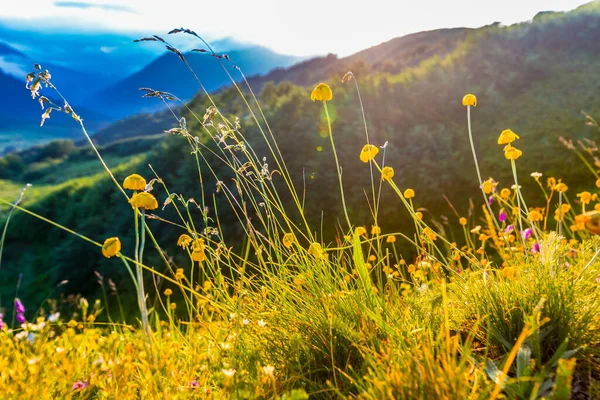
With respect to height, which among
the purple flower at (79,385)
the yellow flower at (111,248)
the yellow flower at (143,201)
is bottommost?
the purple flower at (79,385)

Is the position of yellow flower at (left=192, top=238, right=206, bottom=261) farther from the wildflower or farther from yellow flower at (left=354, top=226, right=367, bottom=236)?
the wildflower

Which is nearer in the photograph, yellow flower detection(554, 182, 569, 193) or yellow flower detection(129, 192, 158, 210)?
yellow flower detection(129, 192, 158, 210)

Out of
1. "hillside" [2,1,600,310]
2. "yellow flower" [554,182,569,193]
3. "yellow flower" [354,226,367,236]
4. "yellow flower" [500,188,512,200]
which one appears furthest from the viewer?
"hillside" [2,1,600,310]

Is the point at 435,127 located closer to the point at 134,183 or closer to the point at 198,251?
the point at 198,251

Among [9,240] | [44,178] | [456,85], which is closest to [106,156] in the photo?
[44,178]

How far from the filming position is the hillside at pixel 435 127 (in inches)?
269

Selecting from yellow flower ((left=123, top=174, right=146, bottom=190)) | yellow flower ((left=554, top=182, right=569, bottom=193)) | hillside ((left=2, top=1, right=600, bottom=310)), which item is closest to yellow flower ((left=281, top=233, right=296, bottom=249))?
yellow flower ((left=123, top=174, right=146, bottom=190))

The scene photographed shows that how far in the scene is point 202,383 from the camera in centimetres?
188

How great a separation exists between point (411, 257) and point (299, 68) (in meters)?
56.3

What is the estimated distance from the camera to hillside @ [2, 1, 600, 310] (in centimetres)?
682

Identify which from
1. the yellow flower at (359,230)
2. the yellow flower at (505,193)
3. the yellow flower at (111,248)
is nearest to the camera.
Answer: the yellow flower at (111,248)

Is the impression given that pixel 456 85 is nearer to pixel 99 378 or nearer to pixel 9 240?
pixel 99 378

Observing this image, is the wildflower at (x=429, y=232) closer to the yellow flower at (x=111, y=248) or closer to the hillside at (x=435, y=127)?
the yellow flower at (x=111, y=248)

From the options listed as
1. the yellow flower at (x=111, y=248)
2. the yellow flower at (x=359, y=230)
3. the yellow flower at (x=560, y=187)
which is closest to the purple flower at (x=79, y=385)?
the yellow flower at (x=111, y=248)
